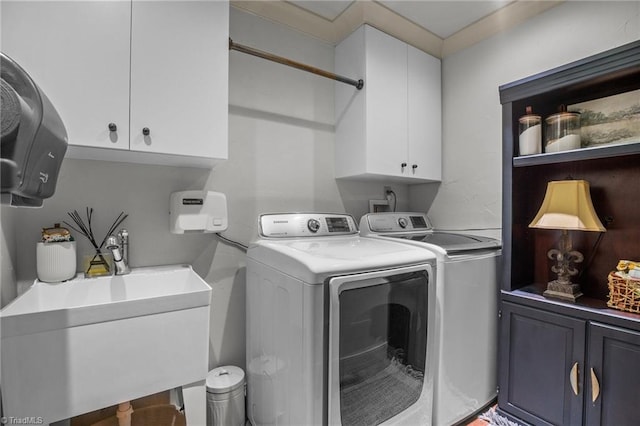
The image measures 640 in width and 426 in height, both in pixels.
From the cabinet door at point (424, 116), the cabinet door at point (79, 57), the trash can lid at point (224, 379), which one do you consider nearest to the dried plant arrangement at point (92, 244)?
the cabinet door at point (79, 57)

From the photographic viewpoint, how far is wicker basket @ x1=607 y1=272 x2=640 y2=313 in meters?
1.37

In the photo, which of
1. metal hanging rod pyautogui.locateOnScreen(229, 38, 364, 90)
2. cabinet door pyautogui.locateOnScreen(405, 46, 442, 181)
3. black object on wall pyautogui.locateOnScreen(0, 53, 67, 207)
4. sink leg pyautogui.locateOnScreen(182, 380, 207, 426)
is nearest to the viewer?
black object on wall pyautogui.locateOnScreen(0, 53, 67, 207)

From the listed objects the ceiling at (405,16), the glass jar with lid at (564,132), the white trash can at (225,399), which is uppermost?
the ceiling at (405,16)

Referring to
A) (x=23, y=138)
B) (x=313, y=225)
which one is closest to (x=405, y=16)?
(x=313, y=225)

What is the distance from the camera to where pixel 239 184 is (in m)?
1.90

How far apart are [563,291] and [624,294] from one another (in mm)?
228

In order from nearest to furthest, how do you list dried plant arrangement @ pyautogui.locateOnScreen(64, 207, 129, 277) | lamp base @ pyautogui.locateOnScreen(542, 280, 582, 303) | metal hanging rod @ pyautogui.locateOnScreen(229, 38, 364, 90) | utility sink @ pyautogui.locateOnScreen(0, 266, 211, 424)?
1. utility sink @ pyautogui.locateOnScreen(0, 266, 211, 424)
2. dried plant arrangement @ pyautogui.locateOnScreen(64, 207, 129, 277)
3. lamp base @ pyautogui.locateOnScreen(542, 280, 582, 303)
4. metal hanging rod @ pyautogui.locateOnScreen(229, 38, 364, 90)

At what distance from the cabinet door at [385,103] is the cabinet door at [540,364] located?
1154 millimetres

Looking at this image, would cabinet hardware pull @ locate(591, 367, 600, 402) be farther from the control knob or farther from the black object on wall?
the black object on wall

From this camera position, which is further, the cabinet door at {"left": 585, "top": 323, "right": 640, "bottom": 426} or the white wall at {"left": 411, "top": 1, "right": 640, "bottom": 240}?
the white wall at {"left": 411, "top": 1, "right": 640, "bottom": 240}

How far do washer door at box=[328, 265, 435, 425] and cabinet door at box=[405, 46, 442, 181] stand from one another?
1080mm

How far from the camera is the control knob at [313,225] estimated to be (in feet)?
6.20

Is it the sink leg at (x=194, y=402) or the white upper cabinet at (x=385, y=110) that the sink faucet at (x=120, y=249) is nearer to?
the sink leg at (x=194, y=402)

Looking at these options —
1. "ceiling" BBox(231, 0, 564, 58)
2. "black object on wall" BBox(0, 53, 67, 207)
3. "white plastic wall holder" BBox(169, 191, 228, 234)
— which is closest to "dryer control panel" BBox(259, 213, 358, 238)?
"white plastic wall holder" BBox(169, 191, 228, 234)
